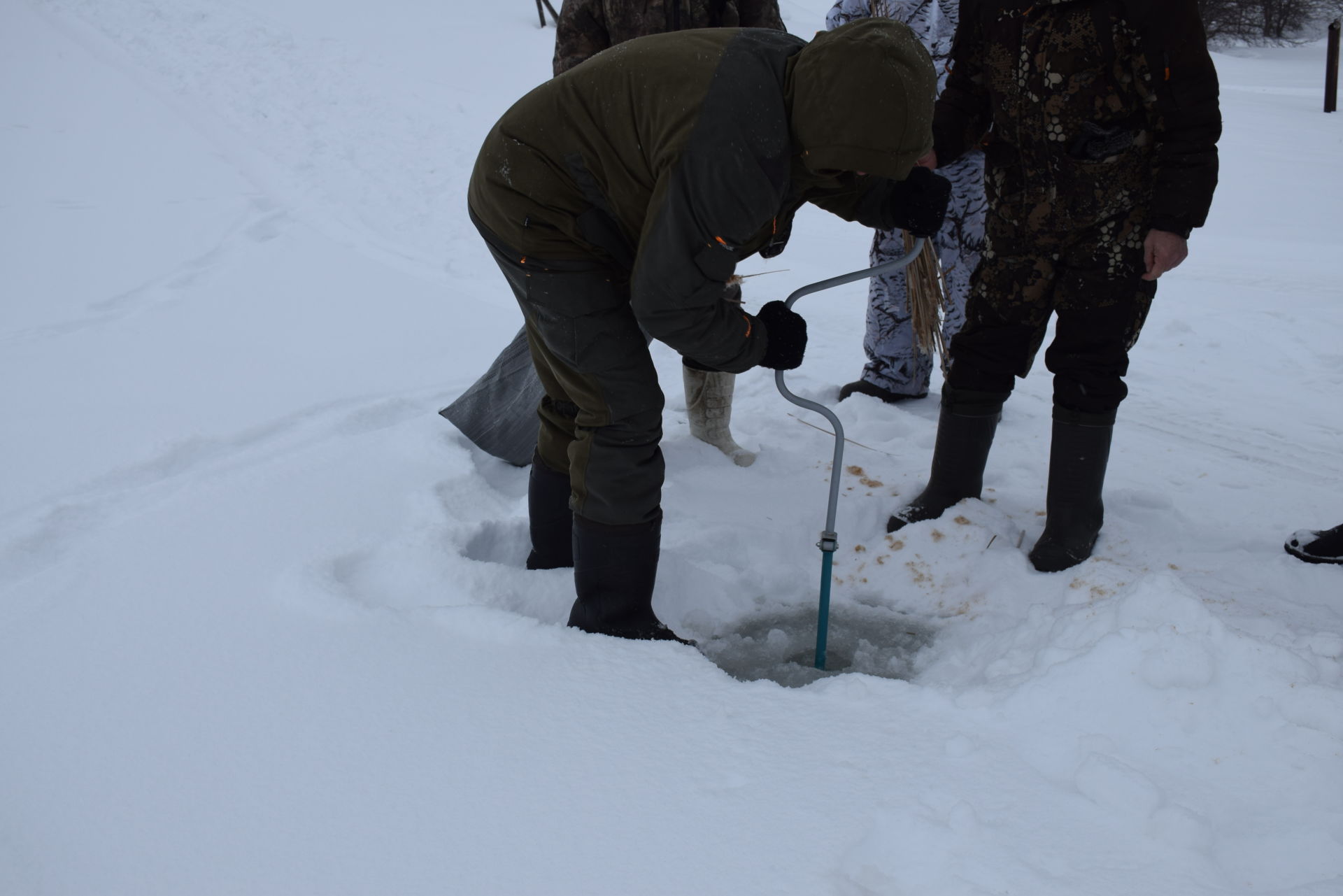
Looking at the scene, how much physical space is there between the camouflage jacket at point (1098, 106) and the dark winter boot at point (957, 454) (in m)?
0.51

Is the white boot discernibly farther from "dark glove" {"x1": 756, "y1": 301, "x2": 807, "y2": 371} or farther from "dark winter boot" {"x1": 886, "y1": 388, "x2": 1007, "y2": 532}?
"dark glove" {"x1": 756, "y1": 301, "x2": 807, "y2": 371}

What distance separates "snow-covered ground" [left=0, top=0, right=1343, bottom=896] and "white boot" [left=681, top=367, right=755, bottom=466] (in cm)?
5

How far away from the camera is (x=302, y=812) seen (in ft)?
4.69

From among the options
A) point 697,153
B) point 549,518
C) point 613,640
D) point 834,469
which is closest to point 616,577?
point 613,640

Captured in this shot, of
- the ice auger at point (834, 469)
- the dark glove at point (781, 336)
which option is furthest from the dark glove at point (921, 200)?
the dark glove at point (781, 336)

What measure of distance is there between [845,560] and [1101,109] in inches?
50.4

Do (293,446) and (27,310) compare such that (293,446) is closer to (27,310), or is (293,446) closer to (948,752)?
(27,310)

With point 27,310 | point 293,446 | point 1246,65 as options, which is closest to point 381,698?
point 293,446

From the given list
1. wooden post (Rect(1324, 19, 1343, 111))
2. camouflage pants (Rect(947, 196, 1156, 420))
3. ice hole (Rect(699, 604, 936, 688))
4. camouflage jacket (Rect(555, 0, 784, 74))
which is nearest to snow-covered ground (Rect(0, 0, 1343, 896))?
ice hole (Rect(699, 604, 936, 688))

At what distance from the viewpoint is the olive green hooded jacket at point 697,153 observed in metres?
1.48

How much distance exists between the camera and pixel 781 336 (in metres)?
1.92

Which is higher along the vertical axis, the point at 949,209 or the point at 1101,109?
the point at 1101,109

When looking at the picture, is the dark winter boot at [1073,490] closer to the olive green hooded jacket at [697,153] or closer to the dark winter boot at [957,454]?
the dark winter boot at [957,454]

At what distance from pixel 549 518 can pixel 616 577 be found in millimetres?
440
